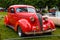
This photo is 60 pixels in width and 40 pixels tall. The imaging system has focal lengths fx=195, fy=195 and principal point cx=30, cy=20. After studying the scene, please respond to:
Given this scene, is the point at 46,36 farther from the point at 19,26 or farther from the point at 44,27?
the point at 19,26

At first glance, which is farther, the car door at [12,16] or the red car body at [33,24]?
the car door at [12,16]

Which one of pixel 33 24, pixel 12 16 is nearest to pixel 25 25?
pixel 33 24

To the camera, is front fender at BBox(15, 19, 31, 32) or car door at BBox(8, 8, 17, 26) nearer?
front fender at BBox(15, 19, 31, 32)

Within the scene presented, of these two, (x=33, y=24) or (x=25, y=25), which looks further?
(x=33, y=24)

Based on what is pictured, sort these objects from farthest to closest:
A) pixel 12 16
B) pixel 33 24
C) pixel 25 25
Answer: pixel 12 16, pixel 33 24, pixel 25 25

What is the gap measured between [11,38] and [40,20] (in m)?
1.69

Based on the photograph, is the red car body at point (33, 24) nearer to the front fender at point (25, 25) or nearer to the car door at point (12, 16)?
the front fender at point (25, 25)

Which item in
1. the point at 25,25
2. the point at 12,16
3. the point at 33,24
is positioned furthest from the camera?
the point at 12,16

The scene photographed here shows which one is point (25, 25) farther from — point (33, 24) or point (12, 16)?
point (12, 16)

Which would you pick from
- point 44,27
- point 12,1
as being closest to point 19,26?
point 44,27

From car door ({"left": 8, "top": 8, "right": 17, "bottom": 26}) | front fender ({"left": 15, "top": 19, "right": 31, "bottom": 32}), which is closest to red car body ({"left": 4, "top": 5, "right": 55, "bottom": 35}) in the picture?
front fender ({"left": 15, "top": 19, "right": 31, "bottom": 32})

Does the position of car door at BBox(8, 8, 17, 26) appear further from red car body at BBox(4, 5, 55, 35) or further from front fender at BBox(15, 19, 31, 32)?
front fender at BBox(15, 19, 31, 32)

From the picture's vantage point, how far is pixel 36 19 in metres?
9.66

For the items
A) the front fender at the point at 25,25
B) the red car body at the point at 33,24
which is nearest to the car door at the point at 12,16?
the red car body at the point at 33,24
